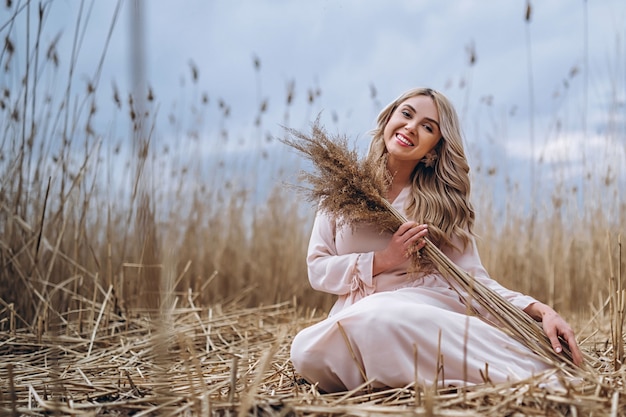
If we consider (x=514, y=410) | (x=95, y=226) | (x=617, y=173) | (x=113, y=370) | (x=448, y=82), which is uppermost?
(x=448, y=82)

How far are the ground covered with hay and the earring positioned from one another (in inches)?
32.1

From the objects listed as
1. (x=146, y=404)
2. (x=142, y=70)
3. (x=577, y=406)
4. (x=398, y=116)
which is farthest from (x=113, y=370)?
(x=142, y=70)

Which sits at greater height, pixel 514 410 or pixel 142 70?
pixel 142 70

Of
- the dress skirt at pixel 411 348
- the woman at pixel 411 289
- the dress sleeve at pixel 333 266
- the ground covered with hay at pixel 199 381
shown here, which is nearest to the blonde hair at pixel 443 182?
the woman at pixel 411 289

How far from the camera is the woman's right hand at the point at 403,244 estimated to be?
1805mm

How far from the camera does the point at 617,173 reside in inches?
165

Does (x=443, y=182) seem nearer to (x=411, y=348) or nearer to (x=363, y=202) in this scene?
(x=363, y=202)

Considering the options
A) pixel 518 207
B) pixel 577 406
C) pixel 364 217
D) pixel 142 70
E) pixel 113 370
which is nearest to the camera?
pixel 142 70

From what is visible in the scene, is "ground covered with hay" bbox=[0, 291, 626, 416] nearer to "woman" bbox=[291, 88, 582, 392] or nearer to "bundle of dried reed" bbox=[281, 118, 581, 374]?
"woman" bbox=[291, 88, 582, 392]

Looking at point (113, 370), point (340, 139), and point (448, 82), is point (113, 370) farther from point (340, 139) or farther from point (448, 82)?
point (448, 82)

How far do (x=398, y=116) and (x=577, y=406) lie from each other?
111 cm

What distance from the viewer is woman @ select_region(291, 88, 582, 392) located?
1.67 m

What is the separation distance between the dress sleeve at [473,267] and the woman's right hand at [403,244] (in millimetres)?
248

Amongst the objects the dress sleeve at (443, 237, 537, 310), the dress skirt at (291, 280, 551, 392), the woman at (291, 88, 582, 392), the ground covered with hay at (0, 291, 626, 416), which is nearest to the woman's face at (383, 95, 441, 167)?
the woman at (291, 88, 582, 392)
